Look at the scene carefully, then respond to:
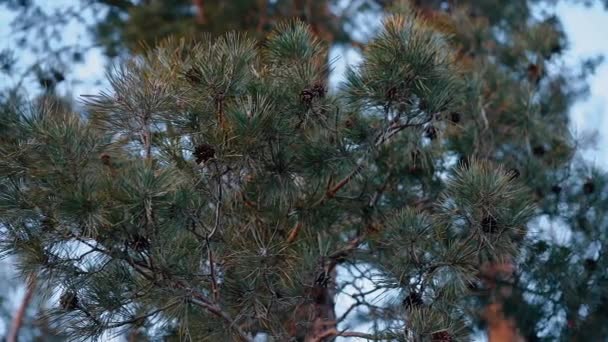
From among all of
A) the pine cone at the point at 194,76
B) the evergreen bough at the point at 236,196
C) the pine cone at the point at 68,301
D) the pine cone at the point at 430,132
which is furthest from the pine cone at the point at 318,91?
the pine cone at the point at 68,301

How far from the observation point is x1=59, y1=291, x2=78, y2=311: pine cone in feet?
11.3

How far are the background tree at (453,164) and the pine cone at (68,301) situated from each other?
673mm

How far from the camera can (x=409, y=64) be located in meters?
3.97

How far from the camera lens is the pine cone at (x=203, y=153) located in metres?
3.52

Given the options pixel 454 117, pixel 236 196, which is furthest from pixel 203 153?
pixel 454 117

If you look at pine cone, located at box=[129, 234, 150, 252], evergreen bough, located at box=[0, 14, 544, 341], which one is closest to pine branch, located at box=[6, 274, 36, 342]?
evergreen bough, located at box=[0, 14, 544, 341]

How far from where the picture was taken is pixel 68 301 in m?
3.45

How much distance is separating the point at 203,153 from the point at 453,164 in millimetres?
1890

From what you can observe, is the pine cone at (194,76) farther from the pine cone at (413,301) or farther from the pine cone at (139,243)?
the pine cone at (413,301)

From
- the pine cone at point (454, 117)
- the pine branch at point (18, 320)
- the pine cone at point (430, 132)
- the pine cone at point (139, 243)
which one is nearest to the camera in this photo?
the pine cone at point (139, 243)

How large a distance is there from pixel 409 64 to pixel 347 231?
1085 mm

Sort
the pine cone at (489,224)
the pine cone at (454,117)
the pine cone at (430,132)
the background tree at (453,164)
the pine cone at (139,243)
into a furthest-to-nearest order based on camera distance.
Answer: the pine cone at (454,117)
the pine cone at (430,132)
the background tree at (453,164)
the pine cone at (489,224)
the pine cone at (139,243)

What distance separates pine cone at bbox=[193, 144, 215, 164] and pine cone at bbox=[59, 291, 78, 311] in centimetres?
68

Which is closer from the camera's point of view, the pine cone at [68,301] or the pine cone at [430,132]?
the pine cone at [68,301]
